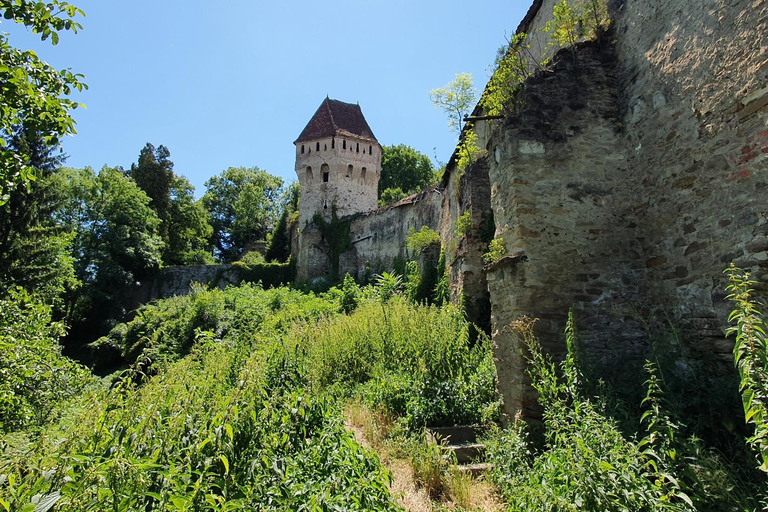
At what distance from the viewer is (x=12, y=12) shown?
172 inches

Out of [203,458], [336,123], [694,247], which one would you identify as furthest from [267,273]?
[694,247]

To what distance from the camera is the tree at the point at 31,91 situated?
4262mm

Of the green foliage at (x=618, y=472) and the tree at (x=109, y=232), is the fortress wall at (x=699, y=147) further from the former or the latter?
the tree at (x=109, y=232)

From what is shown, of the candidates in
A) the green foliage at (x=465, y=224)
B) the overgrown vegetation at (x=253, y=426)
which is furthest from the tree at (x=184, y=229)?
the green foliage at (x=465, y=224)

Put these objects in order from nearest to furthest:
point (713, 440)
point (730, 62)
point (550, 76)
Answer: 1. point (713, 440)
2. point (730, 62)
3. point (550, 76)

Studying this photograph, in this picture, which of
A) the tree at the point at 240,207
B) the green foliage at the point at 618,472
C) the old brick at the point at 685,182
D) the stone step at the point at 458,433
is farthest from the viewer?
the tree at the point at 240,207

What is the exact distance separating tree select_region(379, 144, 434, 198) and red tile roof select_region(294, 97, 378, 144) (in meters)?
8.87

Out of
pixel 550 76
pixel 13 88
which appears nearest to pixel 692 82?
pixel 550 76

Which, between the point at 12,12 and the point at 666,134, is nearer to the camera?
the point at 12,12

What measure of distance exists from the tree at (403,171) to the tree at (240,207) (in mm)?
14590

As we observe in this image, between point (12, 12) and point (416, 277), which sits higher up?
point (12, 12)

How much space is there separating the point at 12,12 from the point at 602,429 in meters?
7.08

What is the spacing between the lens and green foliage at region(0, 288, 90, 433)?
20.1 ft

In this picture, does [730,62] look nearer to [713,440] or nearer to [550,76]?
[550,76]
